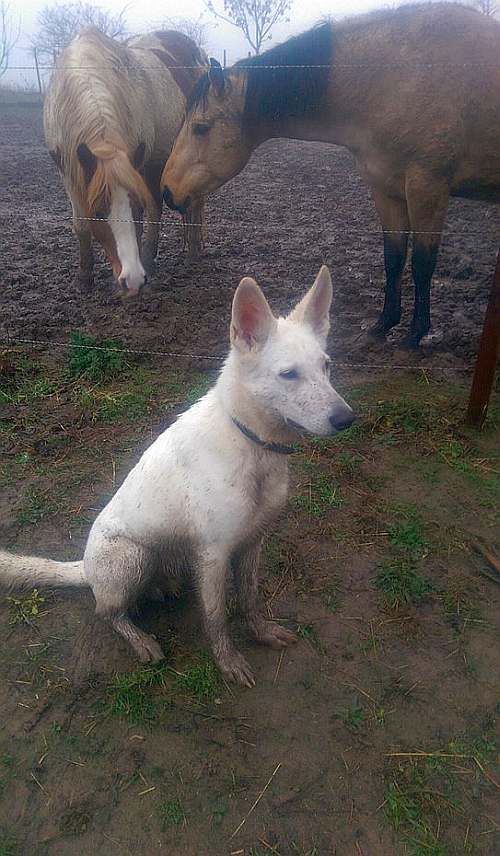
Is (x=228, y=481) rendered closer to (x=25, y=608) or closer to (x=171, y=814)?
(x=171, y=814)

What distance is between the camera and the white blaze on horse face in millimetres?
4641

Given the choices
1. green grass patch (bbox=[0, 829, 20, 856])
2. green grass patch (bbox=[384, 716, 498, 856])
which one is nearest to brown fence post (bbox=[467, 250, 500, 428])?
green grass patch (bbox=[384, 716, 498, 856])

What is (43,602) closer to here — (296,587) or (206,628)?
(206,628)

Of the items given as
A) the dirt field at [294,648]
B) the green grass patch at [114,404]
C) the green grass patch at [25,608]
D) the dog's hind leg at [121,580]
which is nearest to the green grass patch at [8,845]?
the dirt field at [294,648]

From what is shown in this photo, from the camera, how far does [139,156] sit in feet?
17.9

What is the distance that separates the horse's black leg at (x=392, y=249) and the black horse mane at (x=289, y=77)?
2.98ft

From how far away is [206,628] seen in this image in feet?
7.98

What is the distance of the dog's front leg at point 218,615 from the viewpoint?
7.44 feet

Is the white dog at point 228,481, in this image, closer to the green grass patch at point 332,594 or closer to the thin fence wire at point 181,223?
the green grass patch at point 332,594

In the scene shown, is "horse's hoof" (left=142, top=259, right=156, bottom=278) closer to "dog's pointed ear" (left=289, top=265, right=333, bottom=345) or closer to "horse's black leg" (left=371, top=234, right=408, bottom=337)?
"horse's black leg" (left=371, top=234, right=408, bottom=337)

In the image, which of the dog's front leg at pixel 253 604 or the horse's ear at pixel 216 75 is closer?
the dog's front leg at pixel 253 604

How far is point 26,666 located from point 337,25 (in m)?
4.91

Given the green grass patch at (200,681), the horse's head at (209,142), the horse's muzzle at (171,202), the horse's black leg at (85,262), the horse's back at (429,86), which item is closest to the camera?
the green grass patch at (200,681)

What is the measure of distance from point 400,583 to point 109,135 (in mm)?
4186
